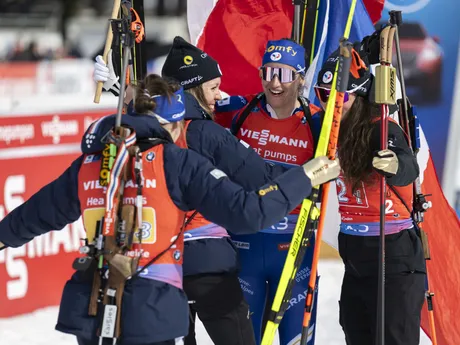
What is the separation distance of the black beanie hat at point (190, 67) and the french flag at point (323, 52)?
1149mm

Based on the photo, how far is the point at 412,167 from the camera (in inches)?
145

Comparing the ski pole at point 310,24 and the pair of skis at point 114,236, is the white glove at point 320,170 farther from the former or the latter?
the ski pole at point 310,24

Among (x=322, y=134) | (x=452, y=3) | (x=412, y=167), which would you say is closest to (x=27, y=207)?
(x=322, y=134)

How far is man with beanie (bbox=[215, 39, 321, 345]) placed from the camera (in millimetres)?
4176

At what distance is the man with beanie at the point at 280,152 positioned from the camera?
13.7ft

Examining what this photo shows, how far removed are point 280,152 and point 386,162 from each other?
2.53ft

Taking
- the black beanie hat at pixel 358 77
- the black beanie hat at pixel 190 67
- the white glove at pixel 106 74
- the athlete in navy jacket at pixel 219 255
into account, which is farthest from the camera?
the white glove at pixel 106 74

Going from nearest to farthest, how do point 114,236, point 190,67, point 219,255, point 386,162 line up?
point 114,236
point 386,162
point 219,255
point 190,67

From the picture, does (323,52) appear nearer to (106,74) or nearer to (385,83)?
(106,74)

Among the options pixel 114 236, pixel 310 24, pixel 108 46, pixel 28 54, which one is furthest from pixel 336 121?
pixel 28 54

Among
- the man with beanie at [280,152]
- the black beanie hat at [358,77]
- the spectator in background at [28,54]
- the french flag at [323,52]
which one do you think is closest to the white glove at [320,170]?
the black beanie hat at [358,77]

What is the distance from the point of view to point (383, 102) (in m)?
3.66

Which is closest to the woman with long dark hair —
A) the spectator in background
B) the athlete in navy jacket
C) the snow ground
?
the athlete in navy jacket

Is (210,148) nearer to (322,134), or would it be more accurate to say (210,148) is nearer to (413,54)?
(322,134)
